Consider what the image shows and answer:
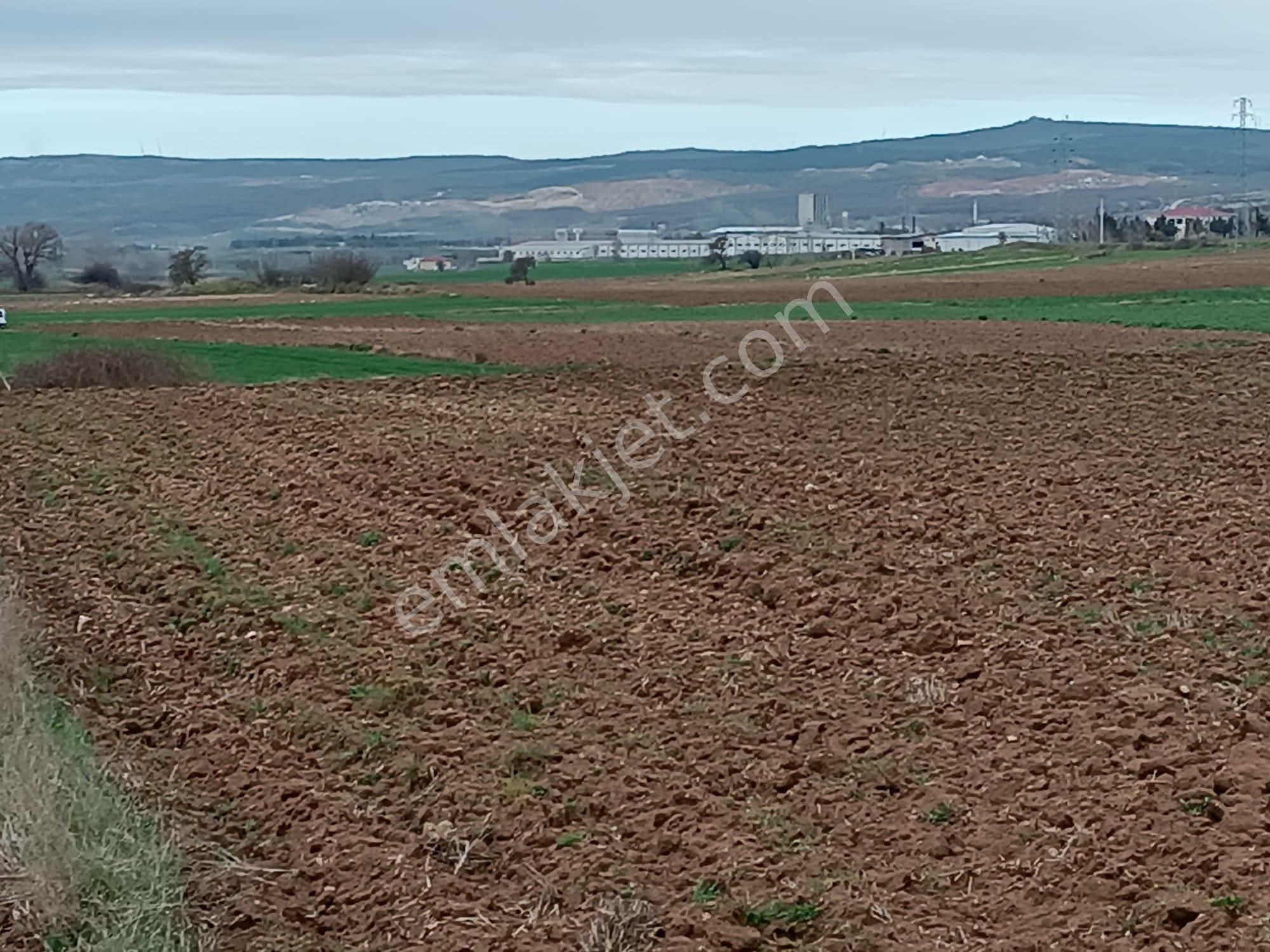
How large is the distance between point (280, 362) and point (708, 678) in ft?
81.2

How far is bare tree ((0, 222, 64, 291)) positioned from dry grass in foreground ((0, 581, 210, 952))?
9968 centimetres

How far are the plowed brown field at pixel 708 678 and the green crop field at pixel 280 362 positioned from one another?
9830 millimetres

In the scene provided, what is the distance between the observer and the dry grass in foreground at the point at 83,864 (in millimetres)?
8859

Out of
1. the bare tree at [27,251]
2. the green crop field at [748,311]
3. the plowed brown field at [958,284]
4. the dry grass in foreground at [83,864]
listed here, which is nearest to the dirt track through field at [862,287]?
the plowed brown field at [958,284]

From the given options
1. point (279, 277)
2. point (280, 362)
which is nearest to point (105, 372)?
point (280, 362)

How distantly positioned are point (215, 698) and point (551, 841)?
4.06 m

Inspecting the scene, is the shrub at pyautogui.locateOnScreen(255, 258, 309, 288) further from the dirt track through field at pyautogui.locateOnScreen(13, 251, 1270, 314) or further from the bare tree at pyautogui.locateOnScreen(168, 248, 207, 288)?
the dirt track through field at pyautogui.locateOnScreen(13, 251, 1270, 314)

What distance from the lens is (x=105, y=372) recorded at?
31.7m

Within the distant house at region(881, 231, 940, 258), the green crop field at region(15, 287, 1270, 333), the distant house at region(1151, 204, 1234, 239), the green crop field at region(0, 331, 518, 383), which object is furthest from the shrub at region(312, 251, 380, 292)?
the distant house at region(1151, 204, 1234, 239)

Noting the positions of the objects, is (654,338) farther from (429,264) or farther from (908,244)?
(429,264)

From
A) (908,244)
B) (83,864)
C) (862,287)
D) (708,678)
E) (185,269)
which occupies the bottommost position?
(83,864)

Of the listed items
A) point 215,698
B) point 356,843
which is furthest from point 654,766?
point 215,698

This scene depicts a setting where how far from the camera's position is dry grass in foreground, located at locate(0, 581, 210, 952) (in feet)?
29.1

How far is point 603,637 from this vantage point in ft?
43.2
